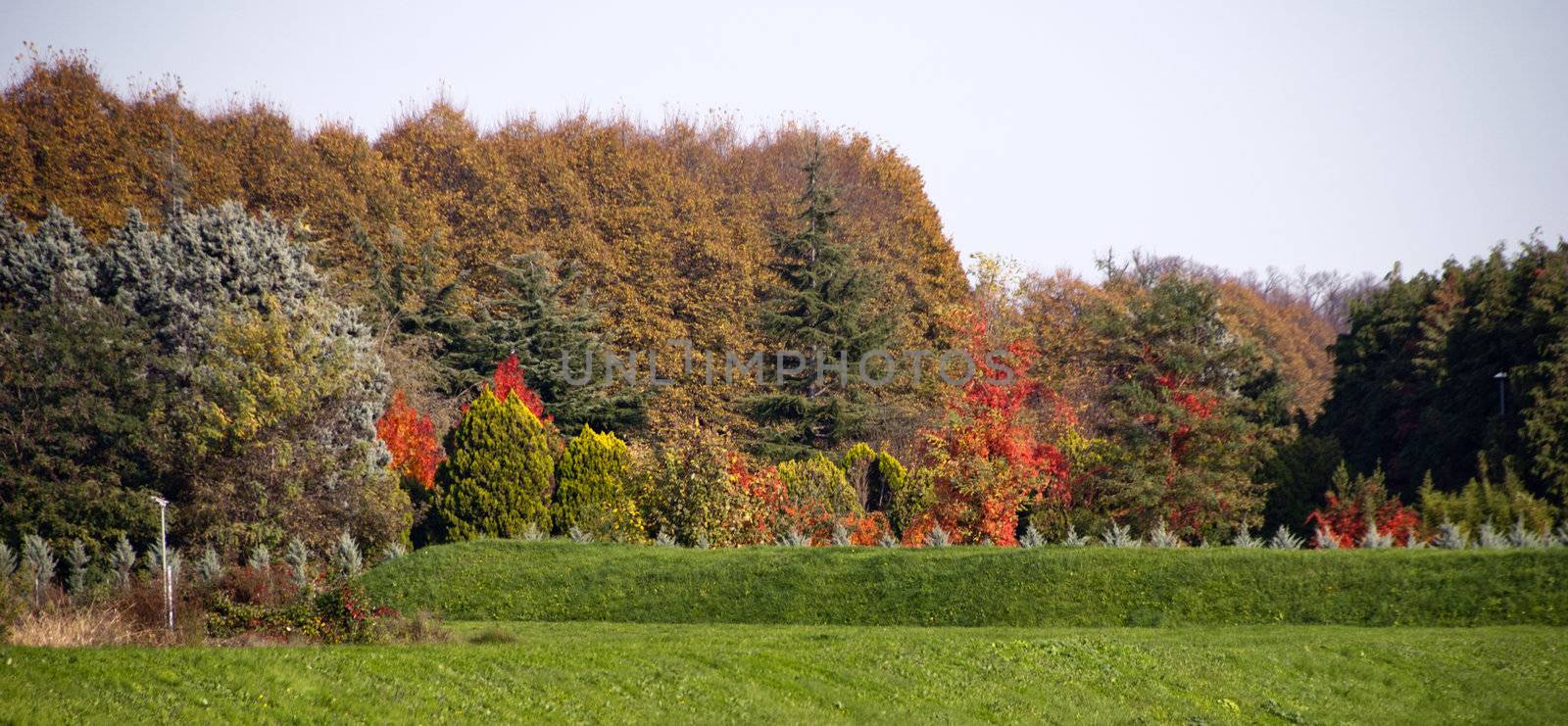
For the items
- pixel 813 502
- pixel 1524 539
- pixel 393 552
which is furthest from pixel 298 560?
pixel 1524 539

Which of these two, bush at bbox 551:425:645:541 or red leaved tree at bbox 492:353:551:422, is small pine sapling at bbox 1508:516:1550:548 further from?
red leaved tree at bbox 492:353:551:422

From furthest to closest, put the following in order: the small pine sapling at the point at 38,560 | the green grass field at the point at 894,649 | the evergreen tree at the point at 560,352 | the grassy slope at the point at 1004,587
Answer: the evergreen tree at the point at 560,352 → the small pine sapling at the point at 38,560 → the grassy slope at the point at 1004,587 → the green grass field at the point at 894,649

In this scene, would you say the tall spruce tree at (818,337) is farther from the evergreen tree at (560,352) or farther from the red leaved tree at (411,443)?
the red leaved tree at (411,443)

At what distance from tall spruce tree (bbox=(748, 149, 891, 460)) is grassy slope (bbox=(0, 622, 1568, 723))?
716 inches

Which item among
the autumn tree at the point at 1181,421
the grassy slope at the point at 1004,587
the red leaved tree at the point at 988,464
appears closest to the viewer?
the grassy slope at the point at 1004,587

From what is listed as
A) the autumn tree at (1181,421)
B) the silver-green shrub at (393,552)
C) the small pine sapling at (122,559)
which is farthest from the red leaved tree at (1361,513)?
the small pine sapling at (122,559)

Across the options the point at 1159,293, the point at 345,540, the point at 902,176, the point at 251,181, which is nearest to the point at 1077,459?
the point at 1159,293

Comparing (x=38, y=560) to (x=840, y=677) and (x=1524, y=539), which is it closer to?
(x=840, y=677)

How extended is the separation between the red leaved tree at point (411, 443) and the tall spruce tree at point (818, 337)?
8.52 m

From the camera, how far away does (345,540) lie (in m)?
20.2

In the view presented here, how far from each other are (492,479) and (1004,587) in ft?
39.9

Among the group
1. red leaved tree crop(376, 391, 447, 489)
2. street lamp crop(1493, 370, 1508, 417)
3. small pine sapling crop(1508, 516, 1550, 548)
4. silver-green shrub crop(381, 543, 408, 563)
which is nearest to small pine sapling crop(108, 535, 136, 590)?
silver-green shrub crop(381, 543, 408, 563)

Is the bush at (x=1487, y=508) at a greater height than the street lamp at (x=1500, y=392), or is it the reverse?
the street lamp at (x=1500, y=392)

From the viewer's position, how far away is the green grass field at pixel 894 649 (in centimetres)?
840
